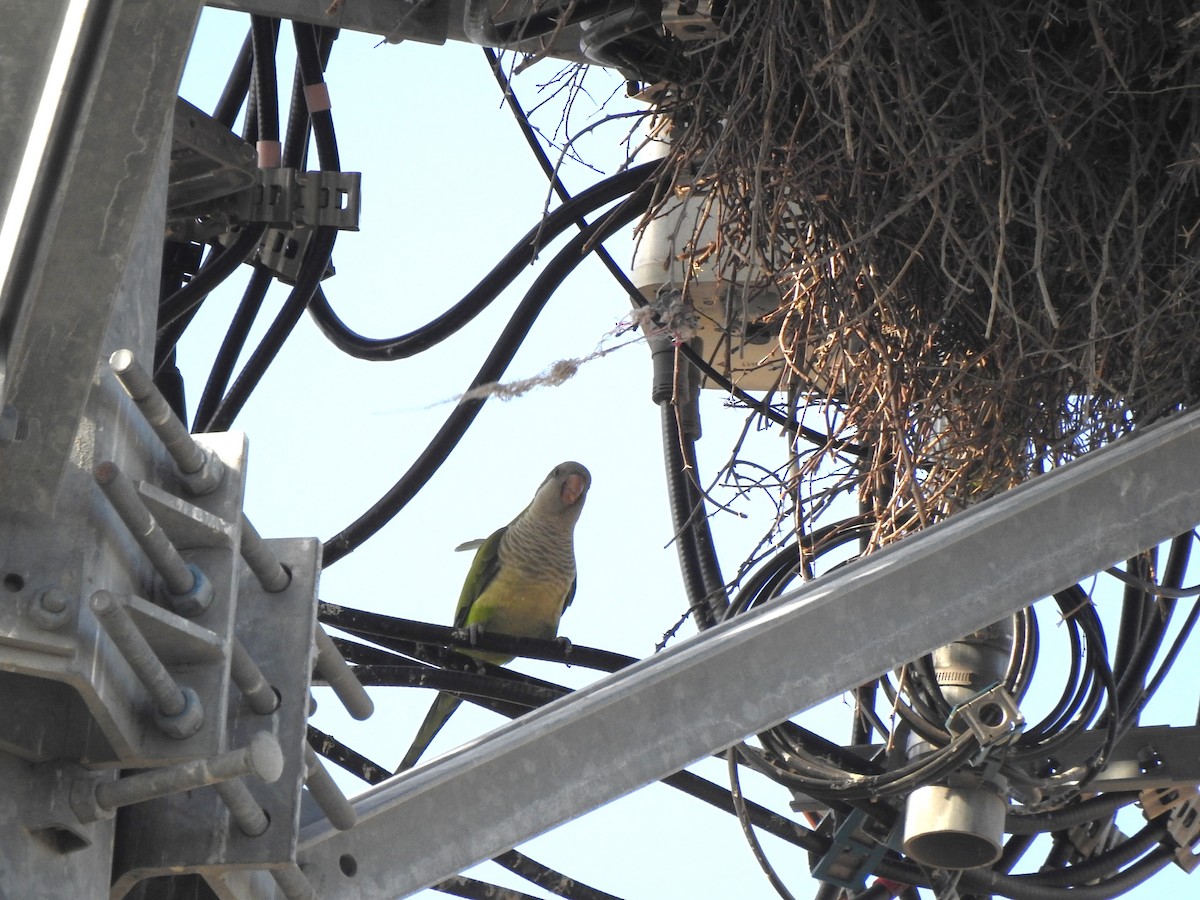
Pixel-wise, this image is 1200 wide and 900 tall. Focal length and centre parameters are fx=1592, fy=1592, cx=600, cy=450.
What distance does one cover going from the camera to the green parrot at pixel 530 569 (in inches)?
193

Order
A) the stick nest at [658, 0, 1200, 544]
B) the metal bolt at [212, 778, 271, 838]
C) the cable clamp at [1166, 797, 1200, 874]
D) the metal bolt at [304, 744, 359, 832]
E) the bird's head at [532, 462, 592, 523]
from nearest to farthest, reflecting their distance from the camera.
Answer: the metal bolt at [212, 778, 271, 838] → the metal bolt at [304, 744, 359, 832] → the stick nest at [658, 0, 1200, 544] → the cable clamp at [1166, 797, 1200, 874] → the bird's head at [532, 462, 592, 523]

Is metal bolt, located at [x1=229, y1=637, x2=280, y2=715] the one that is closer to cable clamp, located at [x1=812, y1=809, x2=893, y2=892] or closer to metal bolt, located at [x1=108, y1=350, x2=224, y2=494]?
metal bolt, located at [x1=108, y1=350, x2=224, y2=494]

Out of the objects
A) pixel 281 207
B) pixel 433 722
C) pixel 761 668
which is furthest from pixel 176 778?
pixel 433 722

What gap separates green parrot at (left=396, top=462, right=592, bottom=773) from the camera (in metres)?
4.89

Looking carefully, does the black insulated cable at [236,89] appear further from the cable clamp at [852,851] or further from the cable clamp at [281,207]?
the cable clamp at [852,851]

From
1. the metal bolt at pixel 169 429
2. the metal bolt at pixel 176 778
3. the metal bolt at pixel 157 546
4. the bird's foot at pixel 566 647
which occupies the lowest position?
the metal bolt at pixel 176 778

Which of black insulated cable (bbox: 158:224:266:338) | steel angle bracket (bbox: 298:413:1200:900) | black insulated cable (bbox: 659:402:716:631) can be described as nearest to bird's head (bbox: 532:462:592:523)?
black insulated cable (bbox: 659:402:716:631)

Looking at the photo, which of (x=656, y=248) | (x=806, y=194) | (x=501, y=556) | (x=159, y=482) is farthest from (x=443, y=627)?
(x=501, y=556)

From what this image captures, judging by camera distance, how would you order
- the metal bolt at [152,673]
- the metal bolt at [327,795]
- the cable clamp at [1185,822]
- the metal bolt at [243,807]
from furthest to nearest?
the cable clamp at [1185,822] → the metal bolt at [327,795] → the metal bolt at [243,807] → the metal bolt at [152,673]

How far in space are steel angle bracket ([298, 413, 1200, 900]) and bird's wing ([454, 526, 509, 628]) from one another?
3235mm

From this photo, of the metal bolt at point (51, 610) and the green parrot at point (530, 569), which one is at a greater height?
the green parrot at point (530, 569)

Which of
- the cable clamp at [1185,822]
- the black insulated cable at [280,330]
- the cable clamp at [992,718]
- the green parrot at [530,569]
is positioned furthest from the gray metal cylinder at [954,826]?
the green parrot at [530,569]

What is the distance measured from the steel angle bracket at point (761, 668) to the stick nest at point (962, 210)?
11.5 inches

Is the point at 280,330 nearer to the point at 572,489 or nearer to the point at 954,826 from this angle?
the point at 954,826
